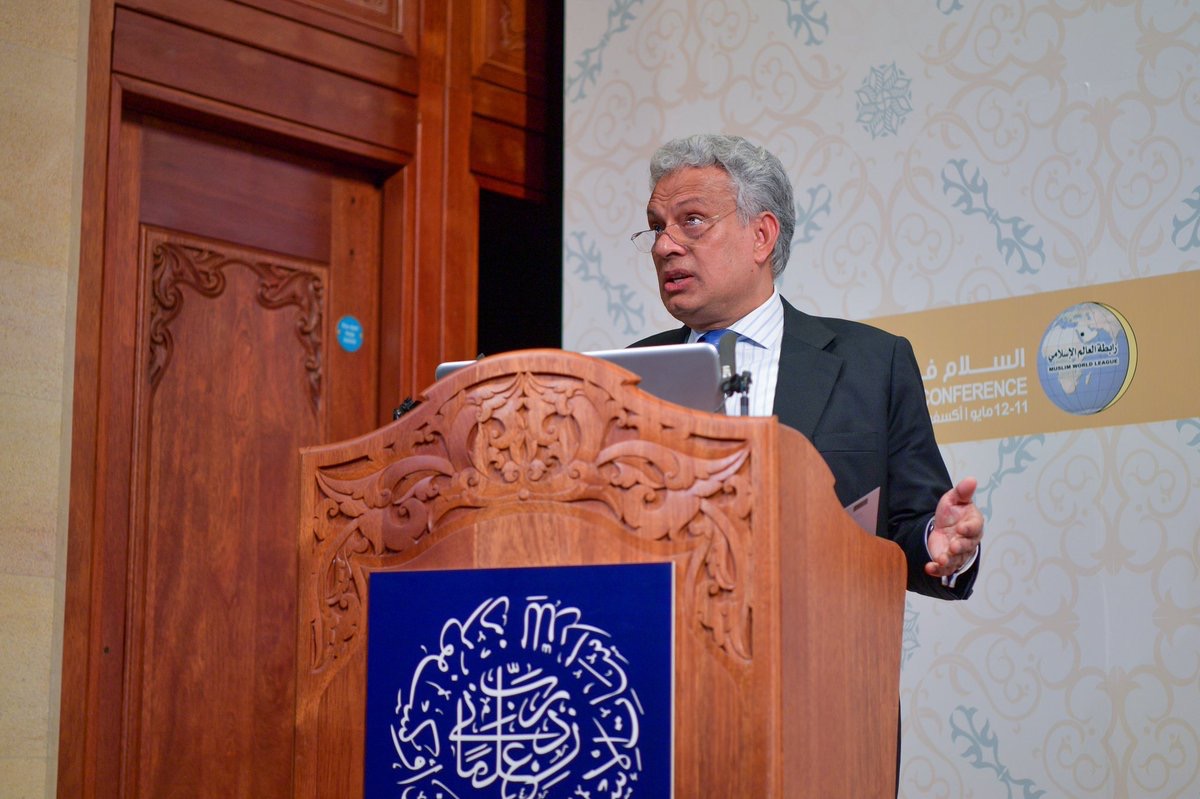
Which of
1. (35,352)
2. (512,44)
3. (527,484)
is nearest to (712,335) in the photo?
(527,484)

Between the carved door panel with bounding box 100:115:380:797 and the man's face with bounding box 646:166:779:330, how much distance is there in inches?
58.1

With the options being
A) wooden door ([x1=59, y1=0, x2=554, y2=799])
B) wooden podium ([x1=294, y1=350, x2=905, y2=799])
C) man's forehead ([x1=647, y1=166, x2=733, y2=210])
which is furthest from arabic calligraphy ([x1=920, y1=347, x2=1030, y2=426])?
wooden door ([x1=59, y1=0, x2=554, y2=799])

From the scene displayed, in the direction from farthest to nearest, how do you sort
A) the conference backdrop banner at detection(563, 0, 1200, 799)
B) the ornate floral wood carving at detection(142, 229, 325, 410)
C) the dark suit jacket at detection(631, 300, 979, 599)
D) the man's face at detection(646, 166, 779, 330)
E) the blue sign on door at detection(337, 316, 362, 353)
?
1. the blue sign on door at detection(337, 316, 362, 353)
2. the ornate floral wood carving at detection(142, 229, 325, 410)
3. the conference backdrop banner at detection(563, 0, 1200, 799)
4. the man's face at detection(646, 166, 779, 330)
5. the dark suit jacket at detection(631, 300, 979, 599)

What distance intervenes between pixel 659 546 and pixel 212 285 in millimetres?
2250

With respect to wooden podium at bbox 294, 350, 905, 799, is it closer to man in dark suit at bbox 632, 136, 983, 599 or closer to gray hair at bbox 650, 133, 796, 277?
man in dark suit at bbox 632, 136, 983, 599

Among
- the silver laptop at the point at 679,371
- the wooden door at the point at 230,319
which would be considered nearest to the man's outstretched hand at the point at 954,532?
the silver laptop at the point at 679,371

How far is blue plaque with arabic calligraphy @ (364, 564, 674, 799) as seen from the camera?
1.38m

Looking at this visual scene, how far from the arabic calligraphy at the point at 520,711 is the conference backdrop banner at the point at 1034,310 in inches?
58.5

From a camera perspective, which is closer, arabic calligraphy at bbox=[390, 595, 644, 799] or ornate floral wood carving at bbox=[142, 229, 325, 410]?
arabic calligraphy at bbox=[390, 595, 644, 799]

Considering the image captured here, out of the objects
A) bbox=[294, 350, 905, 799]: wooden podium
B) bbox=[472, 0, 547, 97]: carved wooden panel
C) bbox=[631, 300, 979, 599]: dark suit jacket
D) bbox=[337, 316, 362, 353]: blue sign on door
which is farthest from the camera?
bbox=[472, 0, 547, 97]: carved wooden panel

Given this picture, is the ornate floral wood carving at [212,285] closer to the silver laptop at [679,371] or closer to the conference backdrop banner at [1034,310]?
the conference backdrop banner at [1034,310]

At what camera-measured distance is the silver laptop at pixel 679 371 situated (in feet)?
5.06

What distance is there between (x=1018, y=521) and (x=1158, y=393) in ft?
1.20

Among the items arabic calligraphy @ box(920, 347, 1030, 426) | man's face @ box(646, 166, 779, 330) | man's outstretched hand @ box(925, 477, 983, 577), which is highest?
man's face @ box(646, 166, 779, 330)
